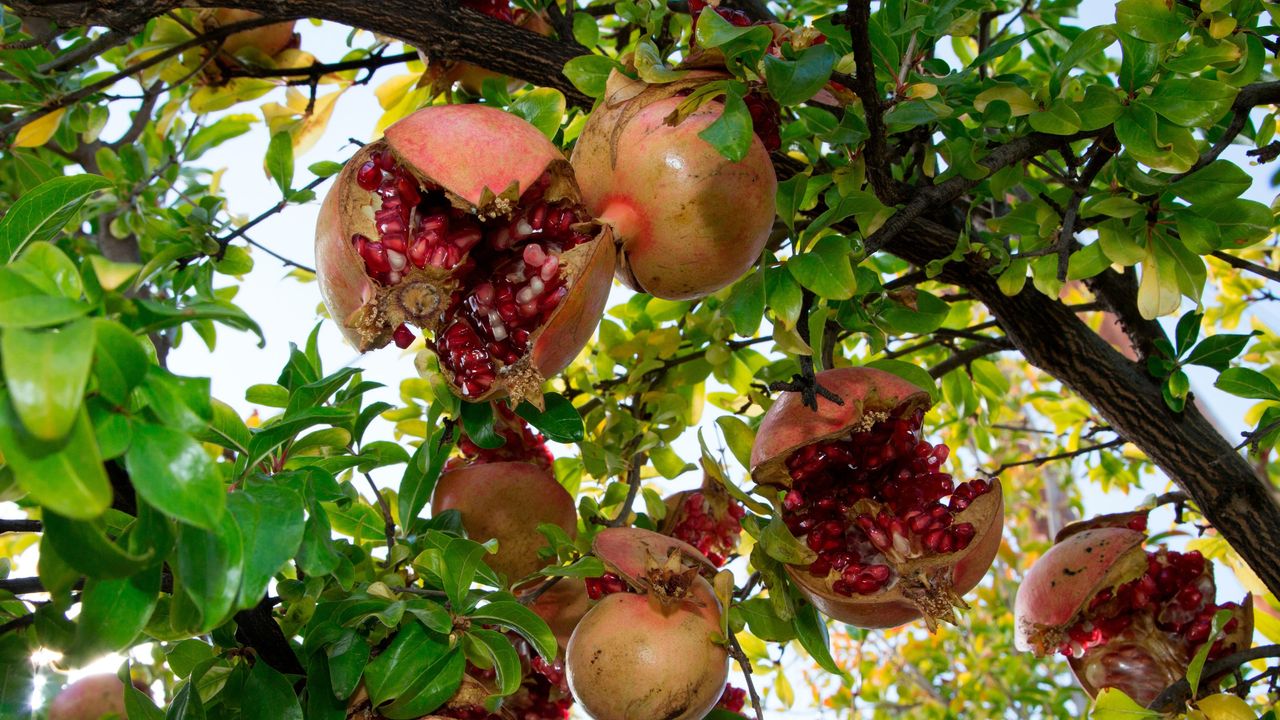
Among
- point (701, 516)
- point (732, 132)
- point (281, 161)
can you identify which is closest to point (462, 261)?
point (732, 132)

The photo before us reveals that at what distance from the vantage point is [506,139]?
1030 millimetres

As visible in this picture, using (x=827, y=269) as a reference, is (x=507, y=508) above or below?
below

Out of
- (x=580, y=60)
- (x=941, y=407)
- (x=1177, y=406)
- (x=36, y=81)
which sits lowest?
(x=941, y=407)

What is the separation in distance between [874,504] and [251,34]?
4.69 feet

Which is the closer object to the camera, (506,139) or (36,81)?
(506,139)

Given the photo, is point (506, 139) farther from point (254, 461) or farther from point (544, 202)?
point (254, 461)

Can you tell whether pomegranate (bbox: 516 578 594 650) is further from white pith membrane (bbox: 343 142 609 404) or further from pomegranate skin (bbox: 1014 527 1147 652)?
pomegranate skin (bbox: 1014 527 1147 652)

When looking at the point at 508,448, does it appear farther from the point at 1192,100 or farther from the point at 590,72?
the point at 1192,100

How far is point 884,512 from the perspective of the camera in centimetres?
139

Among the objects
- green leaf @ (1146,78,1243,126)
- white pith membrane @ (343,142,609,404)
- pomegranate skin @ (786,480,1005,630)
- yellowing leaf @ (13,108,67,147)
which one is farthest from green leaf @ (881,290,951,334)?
yellowing leaf @ (13,108,67,147)

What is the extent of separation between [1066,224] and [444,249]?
2.79 ft

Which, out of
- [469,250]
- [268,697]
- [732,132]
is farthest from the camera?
[469,250]

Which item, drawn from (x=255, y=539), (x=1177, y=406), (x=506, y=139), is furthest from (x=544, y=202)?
(x=1177, y=406)

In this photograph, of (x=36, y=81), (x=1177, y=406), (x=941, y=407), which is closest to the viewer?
(x=1177, y=406)
